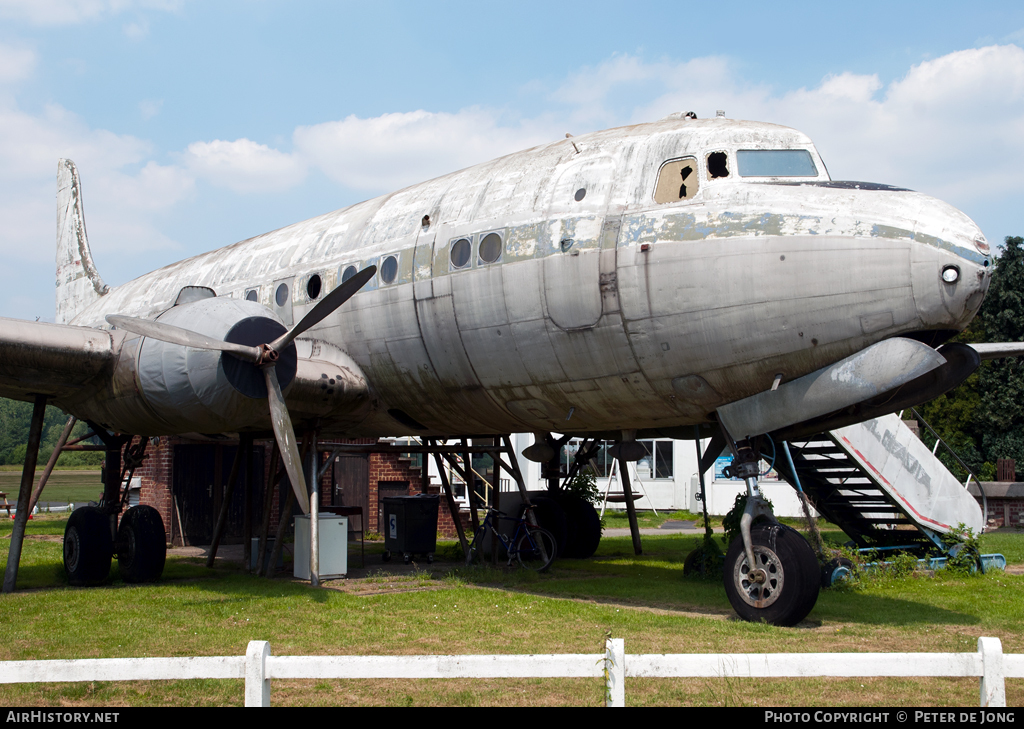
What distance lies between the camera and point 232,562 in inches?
620

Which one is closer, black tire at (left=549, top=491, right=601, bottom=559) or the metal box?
the metal box

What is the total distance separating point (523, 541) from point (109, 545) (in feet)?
19.5

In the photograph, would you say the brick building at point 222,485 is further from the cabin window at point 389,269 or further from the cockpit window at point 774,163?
the cockpit window at point 774,163

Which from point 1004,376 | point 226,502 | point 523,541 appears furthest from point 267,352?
point 1004,376

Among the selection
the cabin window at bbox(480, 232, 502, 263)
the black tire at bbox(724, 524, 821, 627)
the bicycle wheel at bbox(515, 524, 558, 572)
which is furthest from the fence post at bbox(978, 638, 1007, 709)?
the bicycle wheel at bbox(515, 524, 558, 572)

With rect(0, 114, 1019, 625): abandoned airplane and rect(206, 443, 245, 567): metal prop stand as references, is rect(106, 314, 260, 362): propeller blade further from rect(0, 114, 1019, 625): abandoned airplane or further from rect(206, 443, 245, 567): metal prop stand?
rect(206, 443, 245, 567): metal prop stand

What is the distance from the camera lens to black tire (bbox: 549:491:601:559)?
52.9ft

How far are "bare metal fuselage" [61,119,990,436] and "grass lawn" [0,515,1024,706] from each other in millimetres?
2169

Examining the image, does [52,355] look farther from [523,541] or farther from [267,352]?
[523,541]

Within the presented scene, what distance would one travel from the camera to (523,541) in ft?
45.0

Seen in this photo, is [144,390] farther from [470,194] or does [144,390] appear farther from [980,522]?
[980,522]

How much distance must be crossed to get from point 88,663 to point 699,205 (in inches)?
261

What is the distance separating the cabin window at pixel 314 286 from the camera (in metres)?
12.4
